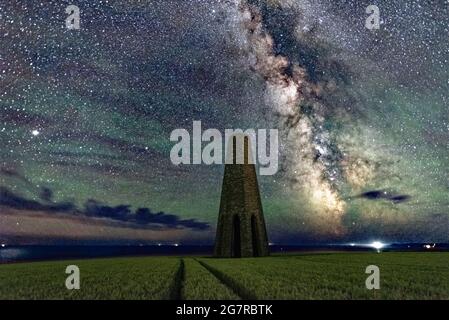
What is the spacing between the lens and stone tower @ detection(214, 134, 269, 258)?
32.8m

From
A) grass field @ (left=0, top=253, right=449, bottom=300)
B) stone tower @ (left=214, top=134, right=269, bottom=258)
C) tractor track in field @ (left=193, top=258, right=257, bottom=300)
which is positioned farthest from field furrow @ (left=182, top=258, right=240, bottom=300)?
stone tower @ (left=214, top=134, right=269, bottom=258)

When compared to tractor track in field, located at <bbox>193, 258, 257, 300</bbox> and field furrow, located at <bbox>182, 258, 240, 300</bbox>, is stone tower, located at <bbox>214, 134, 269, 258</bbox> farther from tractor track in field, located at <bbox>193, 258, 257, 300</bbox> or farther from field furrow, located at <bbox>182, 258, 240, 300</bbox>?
field furrow, located at <bbox>182, 258, 240, 300</bbox>

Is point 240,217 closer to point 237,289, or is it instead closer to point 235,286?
point 235,286

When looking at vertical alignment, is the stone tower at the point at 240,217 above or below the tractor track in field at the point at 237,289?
above

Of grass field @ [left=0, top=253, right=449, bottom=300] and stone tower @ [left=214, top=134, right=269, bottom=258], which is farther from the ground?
stone tower @ [left=214, top=134, right=269, bottom=258]

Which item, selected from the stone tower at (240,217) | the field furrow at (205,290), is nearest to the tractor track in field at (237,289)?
the field furrow at (205,290)

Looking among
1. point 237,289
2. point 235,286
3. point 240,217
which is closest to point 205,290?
point 237,289

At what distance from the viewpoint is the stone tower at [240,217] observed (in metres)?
32.8

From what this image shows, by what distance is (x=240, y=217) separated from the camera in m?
32.9

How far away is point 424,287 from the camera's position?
14273mm

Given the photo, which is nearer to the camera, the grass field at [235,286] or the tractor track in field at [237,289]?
the grass field at [235,286]

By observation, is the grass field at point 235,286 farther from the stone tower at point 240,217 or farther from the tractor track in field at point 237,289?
the stone tower at point 240,217

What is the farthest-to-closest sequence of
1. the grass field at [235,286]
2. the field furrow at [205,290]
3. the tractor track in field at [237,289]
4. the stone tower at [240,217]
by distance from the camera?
the stone tower at [240,217]
the tractor track in field at [237,289]
the grass field at [235,286]
the field furrow at [205,290]
